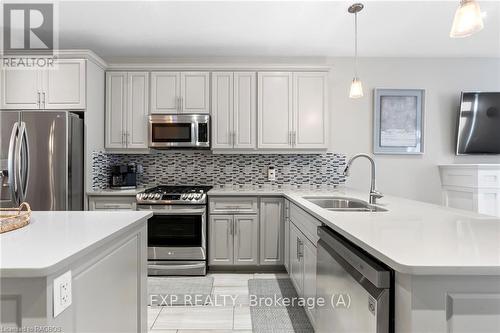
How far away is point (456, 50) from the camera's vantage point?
3436 mm

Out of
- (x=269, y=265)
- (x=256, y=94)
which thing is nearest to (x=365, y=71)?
(x=256, y=94)

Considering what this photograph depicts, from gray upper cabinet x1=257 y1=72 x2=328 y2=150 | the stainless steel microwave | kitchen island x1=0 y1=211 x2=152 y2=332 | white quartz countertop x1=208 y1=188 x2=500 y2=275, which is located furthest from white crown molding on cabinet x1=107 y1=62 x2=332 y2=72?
kitchen island x1=0 y1=211 x2=152 y2=332

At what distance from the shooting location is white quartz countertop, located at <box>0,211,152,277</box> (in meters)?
0.75

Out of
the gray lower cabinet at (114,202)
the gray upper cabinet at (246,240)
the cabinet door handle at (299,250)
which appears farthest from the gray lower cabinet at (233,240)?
the gray lower cabinet at (114,202)

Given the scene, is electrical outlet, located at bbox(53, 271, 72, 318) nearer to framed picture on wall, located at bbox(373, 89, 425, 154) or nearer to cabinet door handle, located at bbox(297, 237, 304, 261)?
cabinet door handle, located at bbox(297, 237, 304, 261)

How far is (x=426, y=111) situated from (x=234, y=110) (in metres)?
2.50

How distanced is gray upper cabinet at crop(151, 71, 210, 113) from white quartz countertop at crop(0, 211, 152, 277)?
2053 mm

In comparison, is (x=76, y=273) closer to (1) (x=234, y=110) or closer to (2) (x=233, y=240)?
(2) (x=233, y=240)

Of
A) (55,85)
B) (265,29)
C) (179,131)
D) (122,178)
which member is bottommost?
(122,178)

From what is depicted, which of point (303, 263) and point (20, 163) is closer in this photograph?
point (303, 263)

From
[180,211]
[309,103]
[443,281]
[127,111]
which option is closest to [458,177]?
[309,103]

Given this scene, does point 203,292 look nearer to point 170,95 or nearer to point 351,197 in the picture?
point 351,197

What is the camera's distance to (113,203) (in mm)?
3047

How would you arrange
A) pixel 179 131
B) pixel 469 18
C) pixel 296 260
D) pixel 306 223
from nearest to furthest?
1. pixel 469 18
2. pixel 306 223
3. pixel 296 260
4. pixel 179 131
